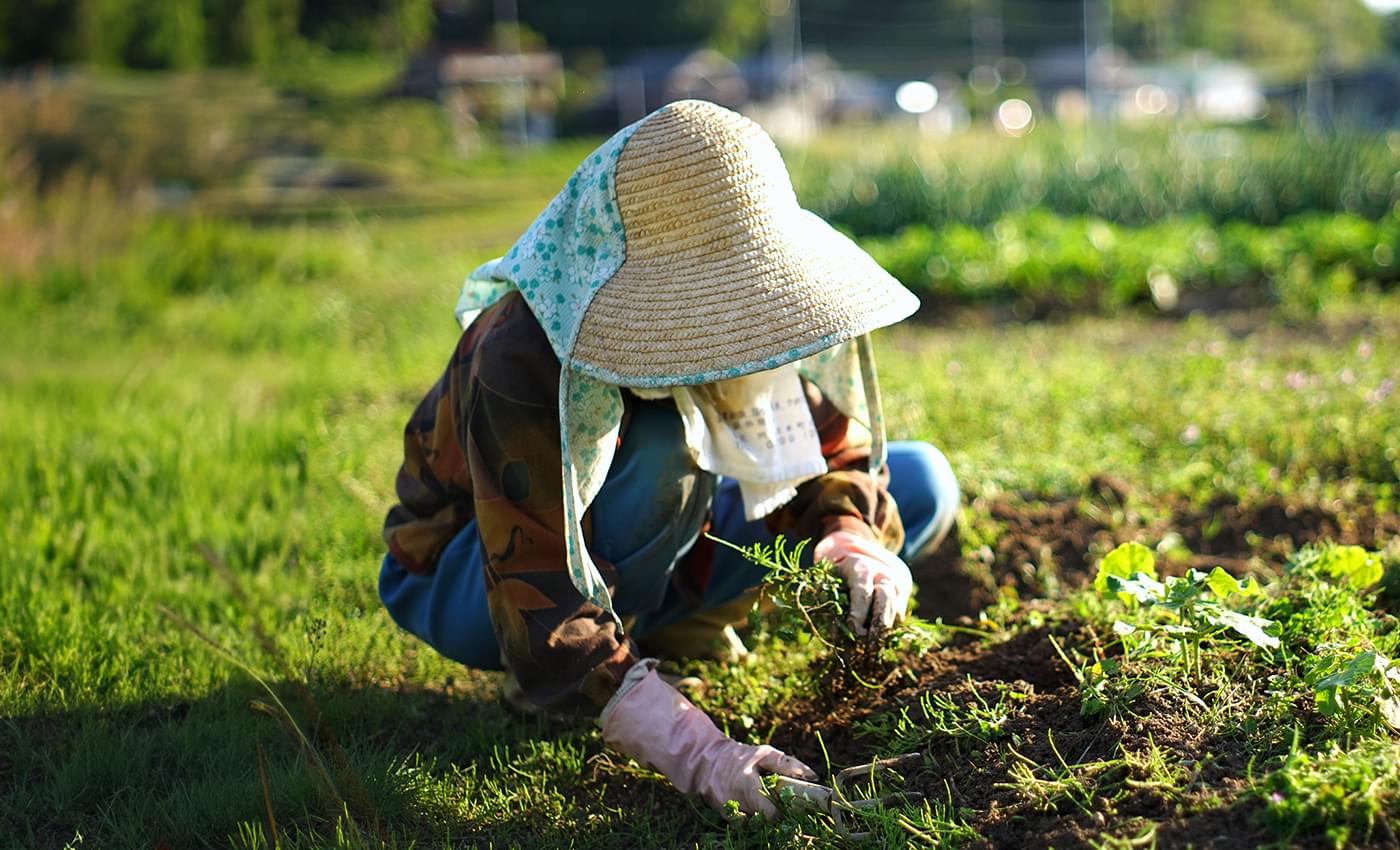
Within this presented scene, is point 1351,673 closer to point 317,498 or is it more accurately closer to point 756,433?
point 756,433

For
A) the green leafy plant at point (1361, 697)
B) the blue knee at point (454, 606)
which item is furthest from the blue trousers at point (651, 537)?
the green leafy plant at point (1361, 697)

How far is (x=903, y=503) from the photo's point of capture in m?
2.62

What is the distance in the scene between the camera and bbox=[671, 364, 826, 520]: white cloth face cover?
215cm

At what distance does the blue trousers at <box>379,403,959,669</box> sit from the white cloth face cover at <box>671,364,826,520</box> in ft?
0.30

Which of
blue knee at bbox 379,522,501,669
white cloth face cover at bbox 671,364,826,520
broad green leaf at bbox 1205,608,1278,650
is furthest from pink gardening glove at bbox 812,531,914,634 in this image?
blue knee at bbox 379,522,501,669

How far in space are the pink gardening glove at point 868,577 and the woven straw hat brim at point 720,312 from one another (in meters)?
0.43

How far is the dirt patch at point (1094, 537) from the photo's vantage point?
2.90m

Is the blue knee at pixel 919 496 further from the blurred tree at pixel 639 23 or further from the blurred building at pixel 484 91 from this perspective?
the blurred tree at pixel 639 23

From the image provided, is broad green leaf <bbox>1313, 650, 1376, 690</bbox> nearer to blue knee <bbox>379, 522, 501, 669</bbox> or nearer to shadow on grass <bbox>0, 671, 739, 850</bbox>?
shadow on grass <bbox>0, 671, 739, 850</bbox>

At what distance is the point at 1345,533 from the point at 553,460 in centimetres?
198

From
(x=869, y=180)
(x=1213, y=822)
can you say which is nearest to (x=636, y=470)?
(x=1213, y=822)

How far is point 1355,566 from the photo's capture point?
7.66 ft

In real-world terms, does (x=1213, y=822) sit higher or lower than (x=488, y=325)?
lower

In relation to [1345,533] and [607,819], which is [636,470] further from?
[1345,533]
